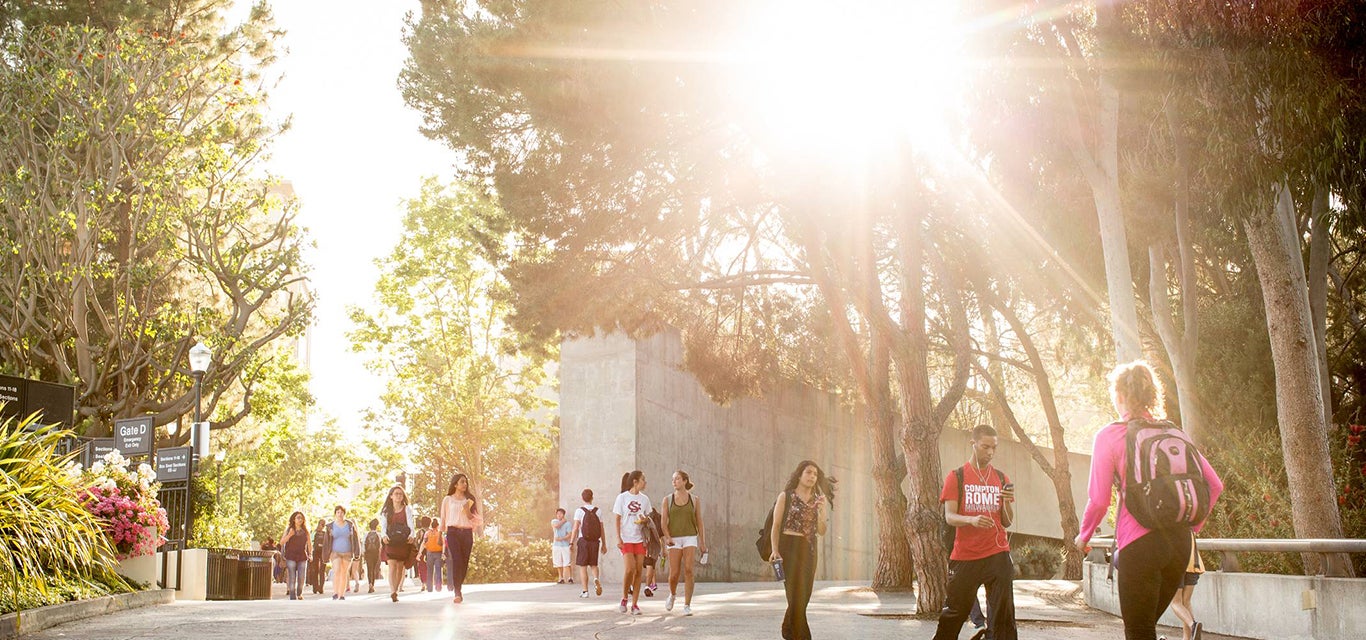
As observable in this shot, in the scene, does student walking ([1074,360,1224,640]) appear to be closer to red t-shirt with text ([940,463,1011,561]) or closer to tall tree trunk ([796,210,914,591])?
red t-shirt with text ([940,463,1011,561])

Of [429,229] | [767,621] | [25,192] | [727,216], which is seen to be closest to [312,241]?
[25,192]

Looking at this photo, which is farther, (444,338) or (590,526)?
(444,338)

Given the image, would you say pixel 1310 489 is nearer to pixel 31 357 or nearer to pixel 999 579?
pixel 999 579

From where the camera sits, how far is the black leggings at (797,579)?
10.2 metres

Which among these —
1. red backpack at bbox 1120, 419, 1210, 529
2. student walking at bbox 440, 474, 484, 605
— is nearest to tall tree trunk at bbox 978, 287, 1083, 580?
student walking at bbox 440, 474, 484, 605

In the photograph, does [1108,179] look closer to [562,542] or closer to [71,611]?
[71,611]

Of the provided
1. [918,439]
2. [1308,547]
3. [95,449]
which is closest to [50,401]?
[95,449]

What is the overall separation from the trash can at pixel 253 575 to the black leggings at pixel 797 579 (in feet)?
70.8

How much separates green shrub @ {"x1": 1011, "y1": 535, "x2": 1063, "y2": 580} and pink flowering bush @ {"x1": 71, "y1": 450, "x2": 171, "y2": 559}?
26.8 m

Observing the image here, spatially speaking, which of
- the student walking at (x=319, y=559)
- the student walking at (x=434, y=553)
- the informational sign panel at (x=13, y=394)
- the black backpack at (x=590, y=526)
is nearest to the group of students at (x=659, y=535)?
the black backpack at (x=590, y=526)

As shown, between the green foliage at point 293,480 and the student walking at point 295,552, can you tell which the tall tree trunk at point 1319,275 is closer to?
the student walking at point 295,552

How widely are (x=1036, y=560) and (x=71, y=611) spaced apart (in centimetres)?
3234

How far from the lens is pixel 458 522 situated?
1644 centimetres

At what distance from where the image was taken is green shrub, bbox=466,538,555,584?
107 ft
